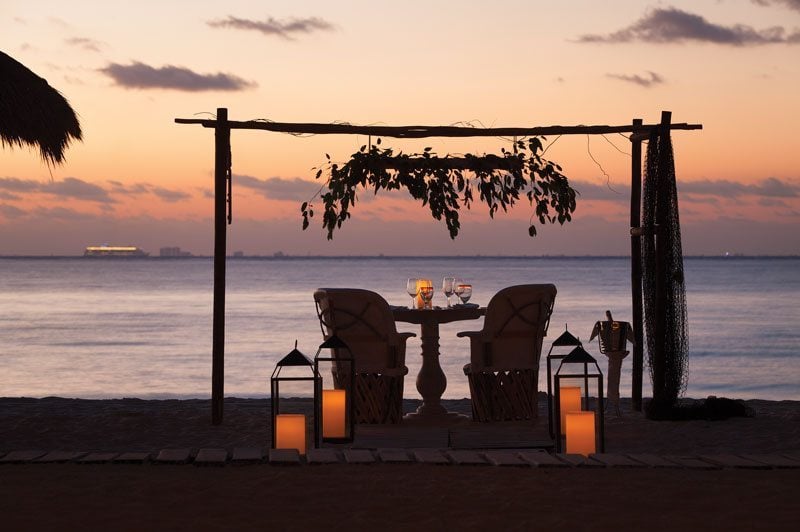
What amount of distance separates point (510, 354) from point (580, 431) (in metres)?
2.16

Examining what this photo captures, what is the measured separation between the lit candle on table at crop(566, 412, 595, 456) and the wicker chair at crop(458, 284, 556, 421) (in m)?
2.04

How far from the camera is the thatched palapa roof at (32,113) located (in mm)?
9094

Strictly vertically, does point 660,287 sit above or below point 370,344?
above

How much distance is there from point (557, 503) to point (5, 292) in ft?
173

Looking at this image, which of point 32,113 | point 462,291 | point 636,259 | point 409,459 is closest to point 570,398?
point 462,291

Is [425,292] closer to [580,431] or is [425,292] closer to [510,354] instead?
[510,354]

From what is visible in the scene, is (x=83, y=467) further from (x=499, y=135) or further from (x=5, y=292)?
(x=5, y=292)

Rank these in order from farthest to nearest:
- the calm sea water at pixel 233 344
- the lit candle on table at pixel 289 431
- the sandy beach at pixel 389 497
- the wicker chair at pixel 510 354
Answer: the calm sea water at pixel 233 344
the wicker chair at pixel 510 354
the lit candle on table at pixel 289 431
the sandy beach at pixel 389 497

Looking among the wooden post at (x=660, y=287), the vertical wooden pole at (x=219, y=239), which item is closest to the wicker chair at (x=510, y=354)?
the wooden post at (x=660, y=287)

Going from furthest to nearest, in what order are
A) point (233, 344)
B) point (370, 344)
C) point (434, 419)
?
point (233, 344)
point (434, 419)
point (370, 344)

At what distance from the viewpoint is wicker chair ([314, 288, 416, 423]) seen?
28.4ft

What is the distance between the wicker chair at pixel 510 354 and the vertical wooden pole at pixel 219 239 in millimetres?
1808

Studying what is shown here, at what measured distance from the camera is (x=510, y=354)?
8930mm

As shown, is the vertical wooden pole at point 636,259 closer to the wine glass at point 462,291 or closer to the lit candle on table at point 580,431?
the wine glass at point 462,291
